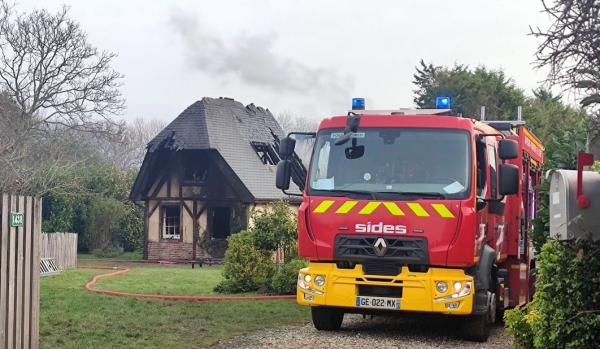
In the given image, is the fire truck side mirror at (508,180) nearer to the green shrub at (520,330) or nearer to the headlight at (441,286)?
the headlight at (441,286)

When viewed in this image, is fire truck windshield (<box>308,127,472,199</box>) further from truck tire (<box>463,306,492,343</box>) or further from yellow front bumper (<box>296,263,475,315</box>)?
truck tire (<box>463,306,492,343</box>)

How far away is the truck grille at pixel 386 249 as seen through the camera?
1115cm

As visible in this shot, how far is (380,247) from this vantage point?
1128 centimetres

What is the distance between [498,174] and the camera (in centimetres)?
1188

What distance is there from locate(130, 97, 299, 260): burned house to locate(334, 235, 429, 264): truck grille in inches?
987

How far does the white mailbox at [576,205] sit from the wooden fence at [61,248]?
24283mm

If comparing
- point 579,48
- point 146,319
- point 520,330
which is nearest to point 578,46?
point 579,48

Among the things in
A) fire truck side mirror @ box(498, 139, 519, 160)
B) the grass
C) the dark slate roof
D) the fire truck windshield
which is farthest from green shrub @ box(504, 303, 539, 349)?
the dark slate roof

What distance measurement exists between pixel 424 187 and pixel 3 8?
31.4 meters

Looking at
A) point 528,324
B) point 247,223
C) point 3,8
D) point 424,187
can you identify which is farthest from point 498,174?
point 3,8

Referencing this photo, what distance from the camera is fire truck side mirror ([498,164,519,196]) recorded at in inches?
457

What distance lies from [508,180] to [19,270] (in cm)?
636

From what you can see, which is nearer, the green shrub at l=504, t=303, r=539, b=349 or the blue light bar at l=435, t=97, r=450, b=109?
the green shrub at l=504, t=303, r=539, b=349

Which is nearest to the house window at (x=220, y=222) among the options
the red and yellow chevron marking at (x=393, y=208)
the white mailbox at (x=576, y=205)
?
the red and yellow chevron marking at (x=393, y=208)
